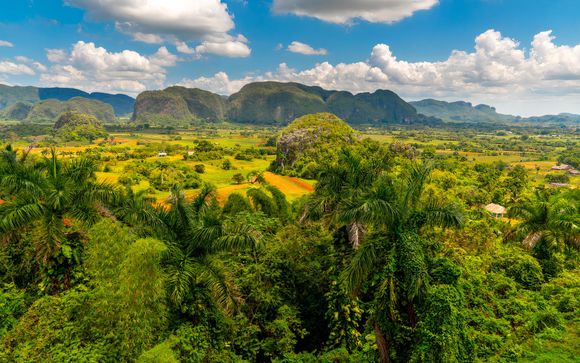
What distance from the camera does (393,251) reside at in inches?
325

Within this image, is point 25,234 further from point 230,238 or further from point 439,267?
point 439,267

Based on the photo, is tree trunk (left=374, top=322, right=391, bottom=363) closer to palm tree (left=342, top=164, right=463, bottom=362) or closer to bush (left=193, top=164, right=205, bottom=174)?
palm tree (left=342, top=164, right=463, bottom=362)

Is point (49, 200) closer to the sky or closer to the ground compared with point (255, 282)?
closer to the sky

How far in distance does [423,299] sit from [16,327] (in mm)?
9260

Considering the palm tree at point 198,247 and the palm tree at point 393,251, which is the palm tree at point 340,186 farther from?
the palm tree at point 198,247

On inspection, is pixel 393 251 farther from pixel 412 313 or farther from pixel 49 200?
pixel 49 200

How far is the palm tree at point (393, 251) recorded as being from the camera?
8023 mm

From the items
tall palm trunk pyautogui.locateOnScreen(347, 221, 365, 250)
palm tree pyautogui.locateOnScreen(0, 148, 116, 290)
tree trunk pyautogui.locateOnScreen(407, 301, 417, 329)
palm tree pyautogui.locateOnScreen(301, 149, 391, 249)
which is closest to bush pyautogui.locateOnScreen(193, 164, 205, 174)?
palm tree pyautogui.locateOnScreen(301, 149, 391, 249)

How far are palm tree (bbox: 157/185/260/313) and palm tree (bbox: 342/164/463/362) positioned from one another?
3.26 meters

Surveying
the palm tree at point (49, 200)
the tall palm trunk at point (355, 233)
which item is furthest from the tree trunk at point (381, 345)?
the palm tree at point (49, 200)

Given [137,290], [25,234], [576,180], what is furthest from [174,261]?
[576,180]

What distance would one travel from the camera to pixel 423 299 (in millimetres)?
7824

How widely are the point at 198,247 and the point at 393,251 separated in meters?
5.46

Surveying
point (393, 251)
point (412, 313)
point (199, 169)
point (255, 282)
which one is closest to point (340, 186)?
point (255, 282)
